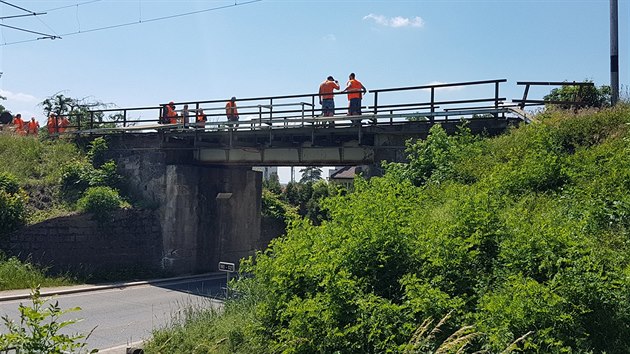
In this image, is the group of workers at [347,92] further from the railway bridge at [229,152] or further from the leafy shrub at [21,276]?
the leafy shrub at [21,276]

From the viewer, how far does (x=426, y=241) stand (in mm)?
7984

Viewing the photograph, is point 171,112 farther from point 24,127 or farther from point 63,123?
point 24,127

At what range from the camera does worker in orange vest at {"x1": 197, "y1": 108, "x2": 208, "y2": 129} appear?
22.0 meters

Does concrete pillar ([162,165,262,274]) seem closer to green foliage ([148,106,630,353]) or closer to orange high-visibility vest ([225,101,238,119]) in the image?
orange high-visibility vest ([225,101,238,119])

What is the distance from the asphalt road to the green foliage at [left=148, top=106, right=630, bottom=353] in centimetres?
248

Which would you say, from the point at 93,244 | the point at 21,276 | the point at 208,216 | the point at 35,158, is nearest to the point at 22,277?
the point at 21,276

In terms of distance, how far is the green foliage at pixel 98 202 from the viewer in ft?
70.5

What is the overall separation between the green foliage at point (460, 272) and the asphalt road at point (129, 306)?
8.15 ft

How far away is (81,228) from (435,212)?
50.7ft

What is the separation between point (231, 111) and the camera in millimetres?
22547

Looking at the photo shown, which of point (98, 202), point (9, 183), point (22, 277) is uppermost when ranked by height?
point (9, 183)

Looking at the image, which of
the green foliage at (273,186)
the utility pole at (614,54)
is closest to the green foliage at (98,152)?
the utility pole at (614,54)

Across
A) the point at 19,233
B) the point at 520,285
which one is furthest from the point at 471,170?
the point at 19,233

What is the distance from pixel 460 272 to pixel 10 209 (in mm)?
17638
